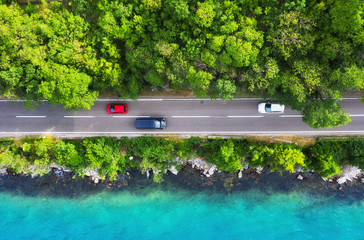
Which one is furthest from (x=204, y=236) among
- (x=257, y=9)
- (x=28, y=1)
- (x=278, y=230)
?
(x=28, y=1)

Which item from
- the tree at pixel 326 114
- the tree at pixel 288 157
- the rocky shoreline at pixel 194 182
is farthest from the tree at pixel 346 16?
the rocky shoreline at pixel 194 182

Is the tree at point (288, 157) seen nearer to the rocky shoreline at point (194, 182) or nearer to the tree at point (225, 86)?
the rocky shoreline at point (194, 182)

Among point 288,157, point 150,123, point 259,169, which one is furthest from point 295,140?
point 150,123

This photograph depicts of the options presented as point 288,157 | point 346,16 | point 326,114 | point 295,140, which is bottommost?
point 288,157

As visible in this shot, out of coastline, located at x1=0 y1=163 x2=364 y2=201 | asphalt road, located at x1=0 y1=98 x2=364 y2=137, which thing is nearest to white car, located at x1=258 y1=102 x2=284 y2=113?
asphalt road, located at x1=0 y1=98 x2=364 y2=137

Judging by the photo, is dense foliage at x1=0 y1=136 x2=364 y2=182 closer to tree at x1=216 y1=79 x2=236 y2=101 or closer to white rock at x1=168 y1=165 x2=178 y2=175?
white rock at x1=168 y1=165 x2=178 y2=175

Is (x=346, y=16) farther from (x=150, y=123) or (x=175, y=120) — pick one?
(x=150, y=123)
